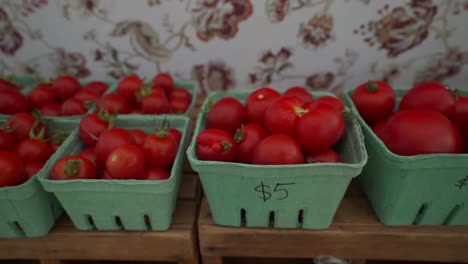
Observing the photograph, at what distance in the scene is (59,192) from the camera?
2.34ft

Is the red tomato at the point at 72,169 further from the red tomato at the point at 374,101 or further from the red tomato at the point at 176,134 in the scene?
the red tomato at the point at 374,101

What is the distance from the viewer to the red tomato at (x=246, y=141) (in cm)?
76

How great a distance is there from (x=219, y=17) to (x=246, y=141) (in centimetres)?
61

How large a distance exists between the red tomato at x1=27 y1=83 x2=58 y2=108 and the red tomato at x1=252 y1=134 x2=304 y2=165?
0.69 metres

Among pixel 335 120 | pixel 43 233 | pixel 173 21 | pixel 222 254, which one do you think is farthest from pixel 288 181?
pixel 173 21

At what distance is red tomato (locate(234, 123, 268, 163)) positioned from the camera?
758mm

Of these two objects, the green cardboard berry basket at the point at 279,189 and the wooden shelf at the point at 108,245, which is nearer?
the green cardboard berry basket at the point at 279,189

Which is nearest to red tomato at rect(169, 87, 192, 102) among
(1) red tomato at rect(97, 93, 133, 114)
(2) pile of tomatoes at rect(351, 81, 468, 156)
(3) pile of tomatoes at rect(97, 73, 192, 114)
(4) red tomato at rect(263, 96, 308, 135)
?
(3) pile of tomatoes at rect(97, 73, 192, 114)

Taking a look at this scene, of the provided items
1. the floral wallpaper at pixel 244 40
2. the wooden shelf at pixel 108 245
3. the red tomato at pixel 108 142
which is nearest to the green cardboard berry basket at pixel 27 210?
the wooden shelf at pixel 108 245

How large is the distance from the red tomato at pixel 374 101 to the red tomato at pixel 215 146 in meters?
0.34

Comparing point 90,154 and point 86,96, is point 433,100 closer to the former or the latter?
point 90,154

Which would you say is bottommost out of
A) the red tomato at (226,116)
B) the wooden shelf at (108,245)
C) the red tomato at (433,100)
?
the wooden shelf at (108,245)

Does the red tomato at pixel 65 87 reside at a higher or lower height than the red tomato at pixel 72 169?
lower

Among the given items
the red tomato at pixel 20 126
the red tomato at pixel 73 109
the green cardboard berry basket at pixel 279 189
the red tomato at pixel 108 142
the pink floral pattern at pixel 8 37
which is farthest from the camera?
the pink floral pattern at pixel 8 37
